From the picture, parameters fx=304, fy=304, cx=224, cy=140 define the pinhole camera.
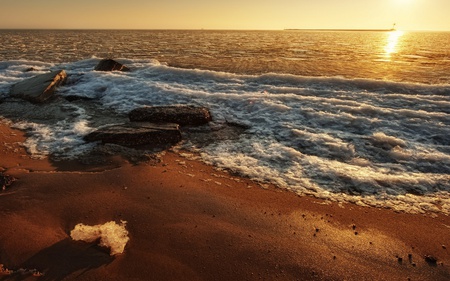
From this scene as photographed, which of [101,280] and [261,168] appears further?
[261,168]

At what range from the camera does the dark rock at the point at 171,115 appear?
7.32 meters

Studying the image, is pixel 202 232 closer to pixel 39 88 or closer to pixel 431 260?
pixel 431 260

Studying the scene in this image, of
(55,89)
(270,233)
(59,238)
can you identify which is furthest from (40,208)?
(55,89)

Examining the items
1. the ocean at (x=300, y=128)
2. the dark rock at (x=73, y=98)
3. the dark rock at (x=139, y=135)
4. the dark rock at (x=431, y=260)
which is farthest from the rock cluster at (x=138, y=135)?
the dark rock at (x=431, y=260)

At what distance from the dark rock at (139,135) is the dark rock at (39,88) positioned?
187 inches

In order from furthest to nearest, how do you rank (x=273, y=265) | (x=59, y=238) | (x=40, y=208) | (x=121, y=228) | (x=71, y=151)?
(x=71, y=151) < (x=40, y=208) < (x=121, y=228) < (x=59, y=238) < (x=273, y=265)

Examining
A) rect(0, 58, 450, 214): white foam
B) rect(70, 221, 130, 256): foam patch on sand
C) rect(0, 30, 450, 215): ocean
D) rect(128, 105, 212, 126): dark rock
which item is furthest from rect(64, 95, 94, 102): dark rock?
rect(70, 221, 130, 256): foam patch on sand

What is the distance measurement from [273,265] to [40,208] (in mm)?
2920

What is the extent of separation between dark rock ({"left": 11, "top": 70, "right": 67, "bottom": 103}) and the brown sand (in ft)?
18.7

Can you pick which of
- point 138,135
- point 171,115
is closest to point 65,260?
point 138,135

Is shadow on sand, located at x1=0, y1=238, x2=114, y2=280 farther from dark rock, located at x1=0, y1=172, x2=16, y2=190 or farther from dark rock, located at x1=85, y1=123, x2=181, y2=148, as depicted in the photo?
dark rock, located at x1=85, y1=123, x2=181, y2=148

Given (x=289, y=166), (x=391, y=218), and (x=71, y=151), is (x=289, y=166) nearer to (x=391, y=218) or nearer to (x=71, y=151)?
(x=391, y=218)

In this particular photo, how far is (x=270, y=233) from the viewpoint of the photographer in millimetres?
3559

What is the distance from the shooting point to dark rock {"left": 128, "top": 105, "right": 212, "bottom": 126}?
732 centimetres
